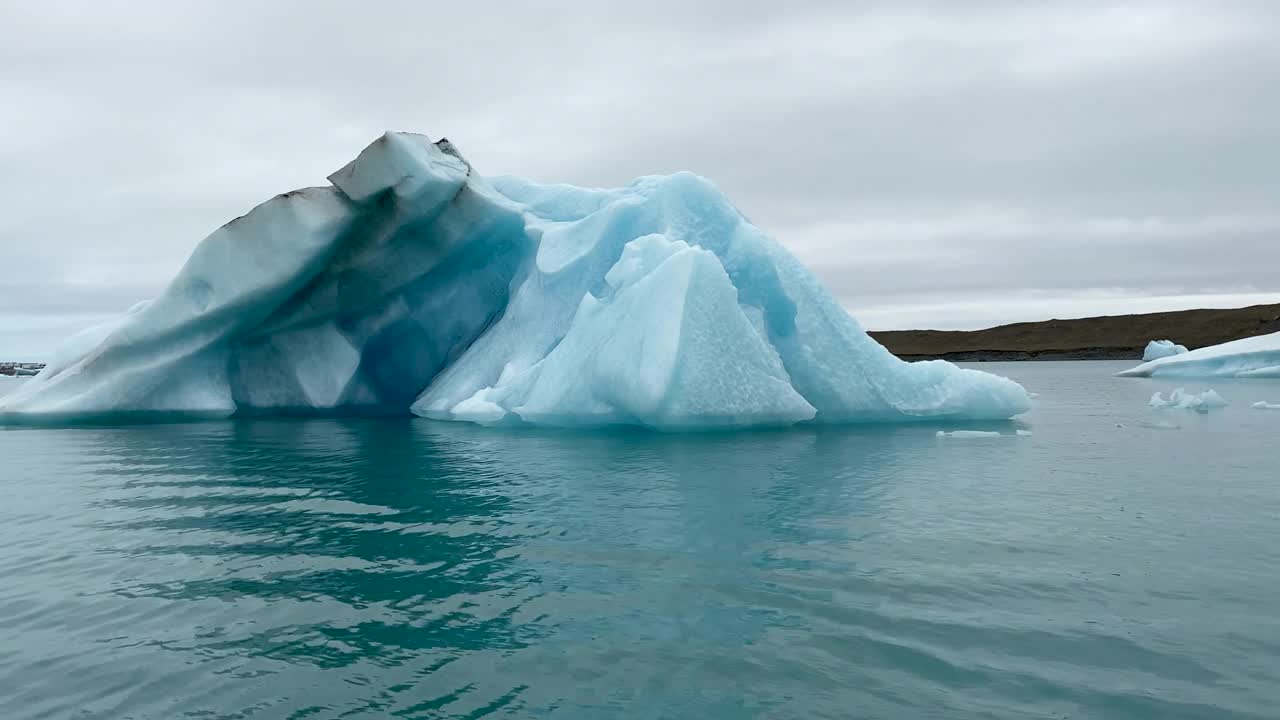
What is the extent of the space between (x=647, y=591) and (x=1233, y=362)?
37405 mm

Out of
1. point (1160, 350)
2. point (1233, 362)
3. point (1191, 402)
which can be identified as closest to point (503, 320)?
point (1191, 402)

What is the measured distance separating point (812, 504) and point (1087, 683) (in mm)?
4004

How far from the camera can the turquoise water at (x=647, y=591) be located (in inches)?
137

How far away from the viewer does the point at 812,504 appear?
7469mm

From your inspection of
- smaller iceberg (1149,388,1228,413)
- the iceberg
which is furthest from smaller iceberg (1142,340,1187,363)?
smaller iceberg (1149,388,1228,413)

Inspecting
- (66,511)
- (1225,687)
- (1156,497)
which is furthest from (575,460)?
(1225,687)

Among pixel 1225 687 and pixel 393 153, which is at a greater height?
pixel 393 153

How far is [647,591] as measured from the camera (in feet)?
16.0

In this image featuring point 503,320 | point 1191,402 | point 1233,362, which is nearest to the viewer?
point 503,320

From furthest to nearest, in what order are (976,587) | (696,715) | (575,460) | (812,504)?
(575,460)
(812,504)
(976,587)
(696,715)

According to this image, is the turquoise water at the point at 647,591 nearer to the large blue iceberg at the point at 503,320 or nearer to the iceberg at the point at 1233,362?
the large blue iceberg at the point at 503,320

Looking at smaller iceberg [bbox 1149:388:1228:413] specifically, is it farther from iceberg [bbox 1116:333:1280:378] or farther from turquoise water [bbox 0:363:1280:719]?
iceberg [bbox 1116:333:1280:378]

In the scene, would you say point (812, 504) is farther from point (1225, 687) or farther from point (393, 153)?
point (393, 153)

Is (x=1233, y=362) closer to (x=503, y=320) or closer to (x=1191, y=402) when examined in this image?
(x=1191, y=402)
